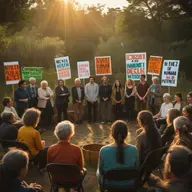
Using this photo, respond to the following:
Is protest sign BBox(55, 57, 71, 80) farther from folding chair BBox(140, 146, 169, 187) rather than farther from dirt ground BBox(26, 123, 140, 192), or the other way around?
folding chair BBox(140, 146, 169, 187)

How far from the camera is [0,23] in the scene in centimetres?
1477

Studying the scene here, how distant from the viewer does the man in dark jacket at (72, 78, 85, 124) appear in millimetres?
11695

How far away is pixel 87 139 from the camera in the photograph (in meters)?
9.64

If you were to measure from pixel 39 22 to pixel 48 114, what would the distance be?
3049 centimetres

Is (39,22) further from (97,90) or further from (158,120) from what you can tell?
(158,120)

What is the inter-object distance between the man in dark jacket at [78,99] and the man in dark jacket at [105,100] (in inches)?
29.2

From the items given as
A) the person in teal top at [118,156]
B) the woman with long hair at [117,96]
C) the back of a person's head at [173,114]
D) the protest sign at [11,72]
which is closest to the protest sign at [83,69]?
the woman with long hair at [117,96]

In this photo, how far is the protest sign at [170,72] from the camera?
11672 millimetres

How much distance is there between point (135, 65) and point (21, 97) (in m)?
4.89

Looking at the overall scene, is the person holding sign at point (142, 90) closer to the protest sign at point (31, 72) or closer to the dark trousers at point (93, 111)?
the dark trousers at point (93, 111)

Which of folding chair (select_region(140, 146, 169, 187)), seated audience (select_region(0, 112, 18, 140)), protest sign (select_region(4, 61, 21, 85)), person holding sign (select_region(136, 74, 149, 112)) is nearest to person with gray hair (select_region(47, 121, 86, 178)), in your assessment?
folding chair (select_region(140, 146, 169, 187))

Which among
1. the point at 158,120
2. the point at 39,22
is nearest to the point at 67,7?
the point at 39,22

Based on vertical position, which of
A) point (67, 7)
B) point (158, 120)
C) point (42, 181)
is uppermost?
point (67, 7)

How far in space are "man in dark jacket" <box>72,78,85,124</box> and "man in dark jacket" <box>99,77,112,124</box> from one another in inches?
29.2
